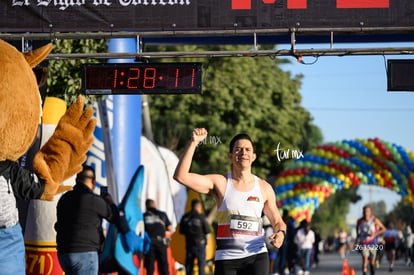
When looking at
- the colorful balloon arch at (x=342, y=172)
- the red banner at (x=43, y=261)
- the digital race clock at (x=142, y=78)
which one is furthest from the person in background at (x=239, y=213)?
the colorful balloon arch at (x=342, y=172)

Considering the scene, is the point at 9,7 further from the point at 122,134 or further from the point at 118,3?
the point at 122,134

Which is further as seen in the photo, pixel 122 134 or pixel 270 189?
pixel 122 134

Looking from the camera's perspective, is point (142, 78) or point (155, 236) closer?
point (142, 78)

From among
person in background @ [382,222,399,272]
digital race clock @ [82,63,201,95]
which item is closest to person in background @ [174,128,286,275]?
digital race clock @ [82,63,201,95]

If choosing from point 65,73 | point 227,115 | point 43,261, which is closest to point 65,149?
point 43,261

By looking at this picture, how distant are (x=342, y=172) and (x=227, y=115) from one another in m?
10.4

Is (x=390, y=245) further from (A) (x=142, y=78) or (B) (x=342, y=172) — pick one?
(A) (x=142, y=78)

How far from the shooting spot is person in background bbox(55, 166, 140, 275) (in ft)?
39.0

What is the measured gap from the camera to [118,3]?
13.8m

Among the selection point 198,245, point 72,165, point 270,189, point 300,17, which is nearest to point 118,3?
point 300,17

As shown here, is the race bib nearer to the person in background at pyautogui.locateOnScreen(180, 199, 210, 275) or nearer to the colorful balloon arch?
the person in background at pyautogui.locateOnScreen(180, 199, 210, 275)

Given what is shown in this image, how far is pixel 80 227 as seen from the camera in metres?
12.0

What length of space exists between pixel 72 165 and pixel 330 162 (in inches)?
781

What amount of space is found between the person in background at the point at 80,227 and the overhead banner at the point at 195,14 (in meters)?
2.57
